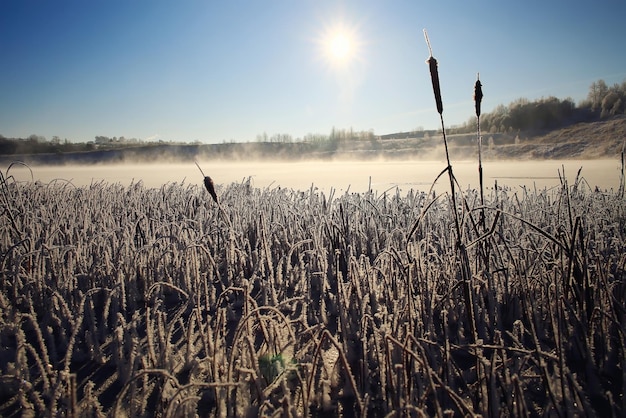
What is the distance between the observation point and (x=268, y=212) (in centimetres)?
376

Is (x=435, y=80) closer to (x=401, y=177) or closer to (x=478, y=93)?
(x=478, y=93)

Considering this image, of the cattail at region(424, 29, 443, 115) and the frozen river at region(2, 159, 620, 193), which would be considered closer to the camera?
the cattail at region(424, 29, 443, 115)

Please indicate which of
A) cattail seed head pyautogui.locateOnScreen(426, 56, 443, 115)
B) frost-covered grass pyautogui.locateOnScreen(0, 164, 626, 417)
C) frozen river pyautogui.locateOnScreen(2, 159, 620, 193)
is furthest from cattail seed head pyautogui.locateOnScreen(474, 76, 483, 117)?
frozen river pyautogui.locateOnScreen(2, 159, 620, 193)

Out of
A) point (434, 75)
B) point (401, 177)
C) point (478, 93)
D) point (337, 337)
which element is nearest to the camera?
point (434, 75)

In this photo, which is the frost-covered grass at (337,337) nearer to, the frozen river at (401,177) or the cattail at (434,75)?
the cattail at (434,75)

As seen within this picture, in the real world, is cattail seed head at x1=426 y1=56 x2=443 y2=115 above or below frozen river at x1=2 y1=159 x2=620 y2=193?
above

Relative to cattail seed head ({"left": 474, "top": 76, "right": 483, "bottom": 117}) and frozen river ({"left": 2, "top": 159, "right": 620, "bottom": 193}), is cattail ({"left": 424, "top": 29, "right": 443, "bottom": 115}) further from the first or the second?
frozen river ({"left": 2, "top": 159, "right": 620, "bottom": 193})

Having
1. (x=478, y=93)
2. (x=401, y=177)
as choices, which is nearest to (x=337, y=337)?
(x=478, y=93)

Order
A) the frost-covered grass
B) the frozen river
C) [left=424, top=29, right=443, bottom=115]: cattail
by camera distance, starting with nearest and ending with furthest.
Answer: [left=424, top=29, right=443, bottom=115]: cattail
the frost-covered grass
the frozen river

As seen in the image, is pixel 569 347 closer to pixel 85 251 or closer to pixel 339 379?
pixel 339 379

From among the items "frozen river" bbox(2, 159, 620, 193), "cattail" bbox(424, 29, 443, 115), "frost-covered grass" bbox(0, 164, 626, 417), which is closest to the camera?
"cattail" bbox(424, 29, 443, 115)

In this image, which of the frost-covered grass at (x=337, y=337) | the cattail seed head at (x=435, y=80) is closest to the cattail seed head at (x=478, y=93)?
the cattail seed head at (x=435, y=80)

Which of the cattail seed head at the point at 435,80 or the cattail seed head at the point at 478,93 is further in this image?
the cattail seed head at the point at 478,93

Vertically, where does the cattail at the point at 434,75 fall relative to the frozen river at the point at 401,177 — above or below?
above
